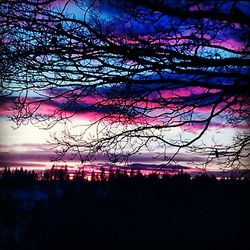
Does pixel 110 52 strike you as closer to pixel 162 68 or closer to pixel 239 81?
pixel 162 68

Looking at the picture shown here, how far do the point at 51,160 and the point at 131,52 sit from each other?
174 centimetres

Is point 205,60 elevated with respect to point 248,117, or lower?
elevated

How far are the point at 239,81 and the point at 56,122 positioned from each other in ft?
7.49

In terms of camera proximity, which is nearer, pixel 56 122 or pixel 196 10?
pixel 196 10

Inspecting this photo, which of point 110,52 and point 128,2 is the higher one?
point 128,2

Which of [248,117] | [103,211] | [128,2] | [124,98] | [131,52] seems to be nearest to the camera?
[128,2]

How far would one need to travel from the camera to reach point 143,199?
4081 centimetres

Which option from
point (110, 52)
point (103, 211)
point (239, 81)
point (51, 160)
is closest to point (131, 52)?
point (110, 52)

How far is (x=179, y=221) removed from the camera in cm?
3744

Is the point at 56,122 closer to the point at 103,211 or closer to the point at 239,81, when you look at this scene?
the point at 239,81

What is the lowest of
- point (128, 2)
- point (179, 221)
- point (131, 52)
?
point (179, 221)

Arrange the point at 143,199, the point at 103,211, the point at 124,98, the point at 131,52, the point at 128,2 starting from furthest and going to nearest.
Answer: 1. the point at 143,199
2. the point at 103,211
3. the point at 124,98
4. the point at 131,52
5. the point at 128,2

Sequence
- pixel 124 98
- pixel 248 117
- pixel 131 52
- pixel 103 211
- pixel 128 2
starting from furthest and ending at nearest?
pixel 103 211, pixel 248 117, pixel 124 98, pixel 131 52, pixel 128 2

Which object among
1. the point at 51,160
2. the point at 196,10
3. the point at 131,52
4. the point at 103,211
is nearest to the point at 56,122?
the point at 51,160
